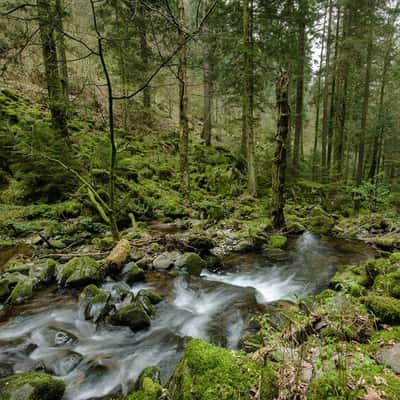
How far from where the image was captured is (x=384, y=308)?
278 cm

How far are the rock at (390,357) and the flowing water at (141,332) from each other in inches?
29.3

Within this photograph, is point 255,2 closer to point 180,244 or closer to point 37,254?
point 180,244

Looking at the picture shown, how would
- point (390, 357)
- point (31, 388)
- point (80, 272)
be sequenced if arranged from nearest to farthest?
1. point (390, 357)
2. point (31, 388)
3. point (80, 272)

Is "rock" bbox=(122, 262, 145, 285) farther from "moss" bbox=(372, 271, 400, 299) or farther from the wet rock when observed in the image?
"moss" bbox=(372, 271, 400, 299)

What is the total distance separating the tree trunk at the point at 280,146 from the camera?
6855mm

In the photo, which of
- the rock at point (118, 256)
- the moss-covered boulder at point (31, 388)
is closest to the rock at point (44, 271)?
the rock at point (118, 256)

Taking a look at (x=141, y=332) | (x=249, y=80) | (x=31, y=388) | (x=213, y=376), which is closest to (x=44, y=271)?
(x=141, y=332)

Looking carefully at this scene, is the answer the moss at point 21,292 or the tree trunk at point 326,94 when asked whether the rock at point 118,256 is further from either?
the tree trunk at point 326,94

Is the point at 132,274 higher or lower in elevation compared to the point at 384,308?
lower

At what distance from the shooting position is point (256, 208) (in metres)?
10.4

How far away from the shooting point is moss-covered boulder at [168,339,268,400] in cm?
179

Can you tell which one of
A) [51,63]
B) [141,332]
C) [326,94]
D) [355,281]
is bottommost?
[141,332]

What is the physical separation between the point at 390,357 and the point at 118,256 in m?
4.65

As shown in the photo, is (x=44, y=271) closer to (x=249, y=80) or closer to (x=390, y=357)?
(x=390, y=357)
